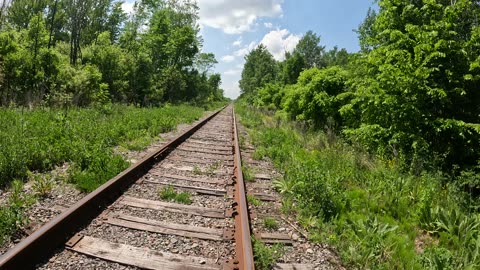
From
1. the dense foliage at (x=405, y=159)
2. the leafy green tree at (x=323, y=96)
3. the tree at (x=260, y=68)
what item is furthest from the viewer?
the tree at (x=260, y=68)

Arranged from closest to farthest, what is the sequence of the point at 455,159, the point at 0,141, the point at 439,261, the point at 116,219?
the point at 439,261, the point at 116,219, the point at 0,141, the point at 455,159

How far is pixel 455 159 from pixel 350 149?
2585 mm

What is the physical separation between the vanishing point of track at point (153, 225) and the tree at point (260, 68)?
48.7 metres

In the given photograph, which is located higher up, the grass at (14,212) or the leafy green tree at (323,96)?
the leafy green tree at (323,96)

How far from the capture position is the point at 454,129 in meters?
7.69

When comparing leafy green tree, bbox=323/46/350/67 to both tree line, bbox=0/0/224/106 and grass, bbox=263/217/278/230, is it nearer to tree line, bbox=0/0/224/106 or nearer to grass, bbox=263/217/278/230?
tree line, bbox=0/0/224/106

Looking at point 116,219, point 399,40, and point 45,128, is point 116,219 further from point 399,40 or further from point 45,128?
point 399,40

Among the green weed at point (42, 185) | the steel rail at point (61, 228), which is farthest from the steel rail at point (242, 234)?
the green weed at point (42, 185)

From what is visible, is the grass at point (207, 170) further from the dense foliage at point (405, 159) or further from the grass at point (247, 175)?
the dense foliage at point (405, 159)

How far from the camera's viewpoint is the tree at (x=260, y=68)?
58.2 m

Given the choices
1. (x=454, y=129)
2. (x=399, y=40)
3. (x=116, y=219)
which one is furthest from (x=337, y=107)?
(x=116, y=219)

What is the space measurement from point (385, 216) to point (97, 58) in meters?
23.7

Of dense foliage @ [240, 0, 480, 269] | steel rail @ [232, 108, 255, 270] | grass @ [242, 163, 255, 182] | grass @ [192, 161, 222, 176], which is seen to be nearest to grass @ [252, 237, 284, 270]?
steel rail @ [232, 108, 255, 270]

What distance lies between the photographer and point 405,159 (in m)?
7.65
